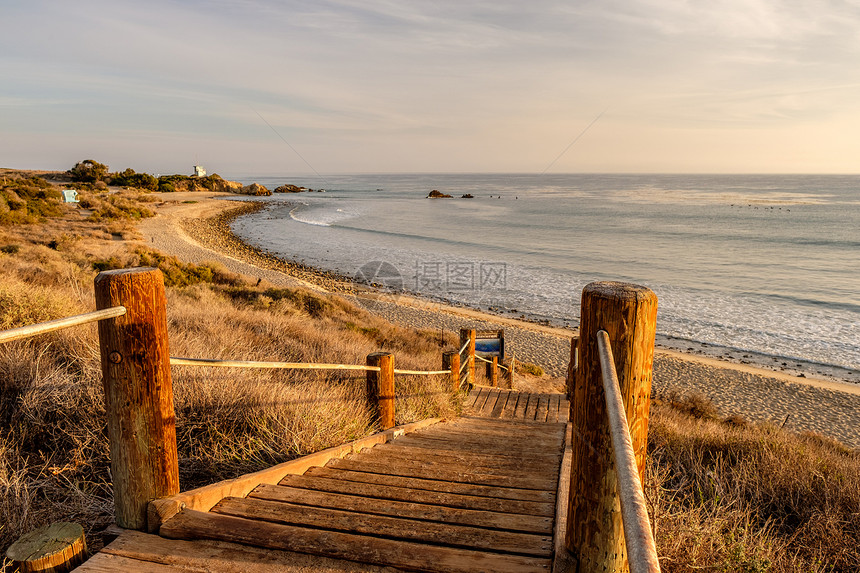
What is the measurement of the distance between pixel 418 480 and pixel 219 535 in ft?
4.48

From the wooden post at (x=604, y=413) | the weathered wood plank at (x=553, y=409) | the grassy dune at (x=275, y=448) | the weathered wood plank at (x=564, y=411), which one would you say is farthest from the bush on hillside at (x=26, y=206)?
the wooden post at (x=604, y=413)

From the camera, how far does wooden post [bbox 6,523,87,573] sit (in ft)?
5.92

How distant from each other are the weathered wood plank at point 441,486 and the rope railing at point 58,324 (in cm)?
166

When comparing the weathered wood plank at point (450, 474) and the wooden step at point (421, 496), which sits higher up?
the wooden step at point (421, 496)

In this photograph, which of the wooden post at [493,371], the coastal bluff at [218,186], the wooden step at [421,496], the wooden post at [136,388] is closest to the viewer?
the wooden post at [136,388]

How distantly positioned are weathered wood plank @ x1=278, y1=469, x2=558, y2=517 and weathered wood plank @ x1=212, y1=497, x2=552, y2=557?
1.05ft

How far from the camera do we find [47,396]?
381 cm

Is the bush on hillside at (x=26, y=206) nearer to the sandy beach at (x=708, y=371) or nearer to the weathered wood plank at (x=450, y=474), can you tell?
the sandy beach at (x=708, y=371)

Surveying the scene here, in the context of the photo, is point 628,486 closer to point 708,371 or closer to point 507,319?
point 708,371

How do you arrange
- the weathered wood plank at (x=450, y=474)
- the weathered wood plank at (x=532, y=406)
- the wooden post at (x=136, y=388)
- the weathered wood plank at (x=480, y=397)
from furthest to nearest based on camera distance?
1. the weathered wood plank at (x=480, y=397)
2. the weathered wood plank at (x=532, y=406)
3. the weathered wood plank at (x=450, y=474)
4. the wooden post at (x=136, y=388)

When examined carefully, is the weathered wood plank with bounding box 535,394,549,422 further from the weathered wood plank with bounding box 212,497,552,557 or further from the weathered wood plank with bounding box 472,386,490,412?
the weathered wood plank with bounding box 212,497,552,557

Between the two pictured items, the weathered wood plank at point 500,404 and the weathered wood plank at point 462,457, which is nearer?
the weathered wood plank at point 462,457

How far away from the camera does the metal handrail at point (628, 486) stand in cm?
96

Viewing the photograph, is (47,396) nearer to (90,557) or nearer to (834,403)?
(90,557)
